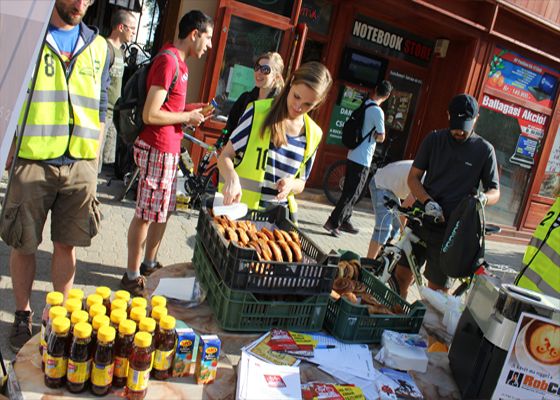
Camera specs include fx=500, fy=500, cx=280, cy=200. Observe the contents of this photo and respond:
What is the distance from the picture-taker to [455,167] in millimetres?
3807

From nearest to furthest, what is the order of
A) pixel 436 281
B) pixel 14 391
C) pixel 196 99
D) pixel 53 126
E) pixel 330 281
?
pixel 14 391 → pixel 330 281 → pixel 53 126 → pixel 436 281 → pixel 196 99

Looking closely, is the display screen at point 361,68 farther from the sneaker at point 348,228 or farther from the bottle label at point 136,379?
the bottle label at point 136,379

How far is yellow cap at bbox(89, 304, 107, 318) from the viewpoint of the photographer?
167 centimetres

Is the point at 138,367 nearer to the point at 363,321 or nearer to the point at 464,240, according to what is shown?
the point at 363,321

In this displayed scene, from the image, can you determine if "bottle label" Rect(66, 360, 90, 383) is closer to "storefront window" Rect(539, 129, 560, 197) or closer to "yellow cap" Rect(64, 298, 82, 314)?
"yellow cap" Rect(64, 298, 82, 314)

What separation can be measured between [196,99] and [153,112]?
4.04 metres

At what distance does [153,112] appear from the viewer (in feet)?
11.8

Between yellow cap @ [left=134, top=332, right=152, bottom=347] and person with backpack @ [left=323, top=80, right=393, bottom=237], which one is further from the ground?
person with backpack @ [left=323, top=80, right=393, bottom=237]

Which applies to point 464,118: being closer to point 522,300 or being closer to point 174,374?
point 522,300

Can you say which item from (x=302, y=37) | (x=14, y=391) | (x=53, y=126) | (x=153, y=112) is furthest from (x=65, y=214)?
(x=302, y=37)

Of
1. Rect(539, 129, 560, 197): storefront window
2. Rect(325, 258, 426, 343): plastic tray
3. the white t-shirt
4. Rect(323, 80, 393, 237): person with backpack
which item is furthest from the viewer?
Rect(539, 129, 560, 197): storefront window

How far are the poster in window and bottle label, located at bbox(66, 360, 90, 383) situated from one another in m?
9.61

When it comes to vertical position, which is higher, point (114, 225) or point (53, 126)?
point (53, 126)

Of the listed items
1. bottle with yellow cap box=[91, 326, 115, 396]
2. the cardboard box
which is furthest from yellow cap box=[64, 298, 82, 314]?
the cardboard box
